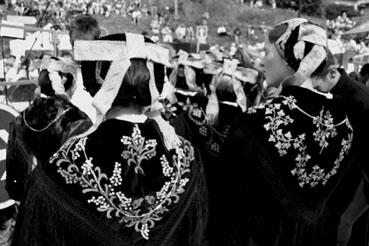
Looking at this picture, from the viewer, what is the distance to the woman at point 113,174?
207 cm

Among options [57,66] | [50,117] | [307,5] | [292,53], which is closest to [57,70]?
[57,66]

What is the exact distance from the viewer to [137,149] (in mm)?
2125

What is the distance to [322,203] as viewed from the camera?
2.96m

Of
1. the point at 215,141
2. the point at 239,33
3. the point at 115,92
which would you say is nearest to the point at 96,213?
the point at 115,92

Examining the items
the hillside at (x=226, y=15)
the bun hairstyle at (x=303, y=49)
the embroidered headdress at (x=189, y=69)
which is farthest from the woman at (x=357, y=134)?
the hillside at (x=226, y=15)

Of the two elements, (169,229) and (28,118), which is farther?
(28,118)

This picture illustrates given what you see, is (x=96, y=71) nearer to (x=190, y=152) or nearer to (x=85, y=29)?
(x=190, y=152)

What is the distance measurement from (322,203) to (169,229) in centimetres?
111

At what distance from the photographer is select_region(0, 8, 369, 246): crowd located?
2.09 meters

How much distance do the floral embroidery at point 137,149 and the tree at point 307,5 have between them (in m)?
54.9

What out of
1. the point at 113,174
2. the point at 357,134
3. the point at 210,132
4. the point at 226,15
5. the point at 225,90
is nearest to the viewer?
the point at 113,174

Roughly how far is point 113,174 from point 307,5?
56155 mm

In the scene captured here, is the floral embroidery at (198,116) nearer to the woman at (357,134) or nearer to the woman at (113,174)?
the woman at (357,134)

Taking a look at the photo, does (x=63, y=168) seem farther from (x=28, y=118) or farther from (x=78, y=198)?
(x=28, y=118)
